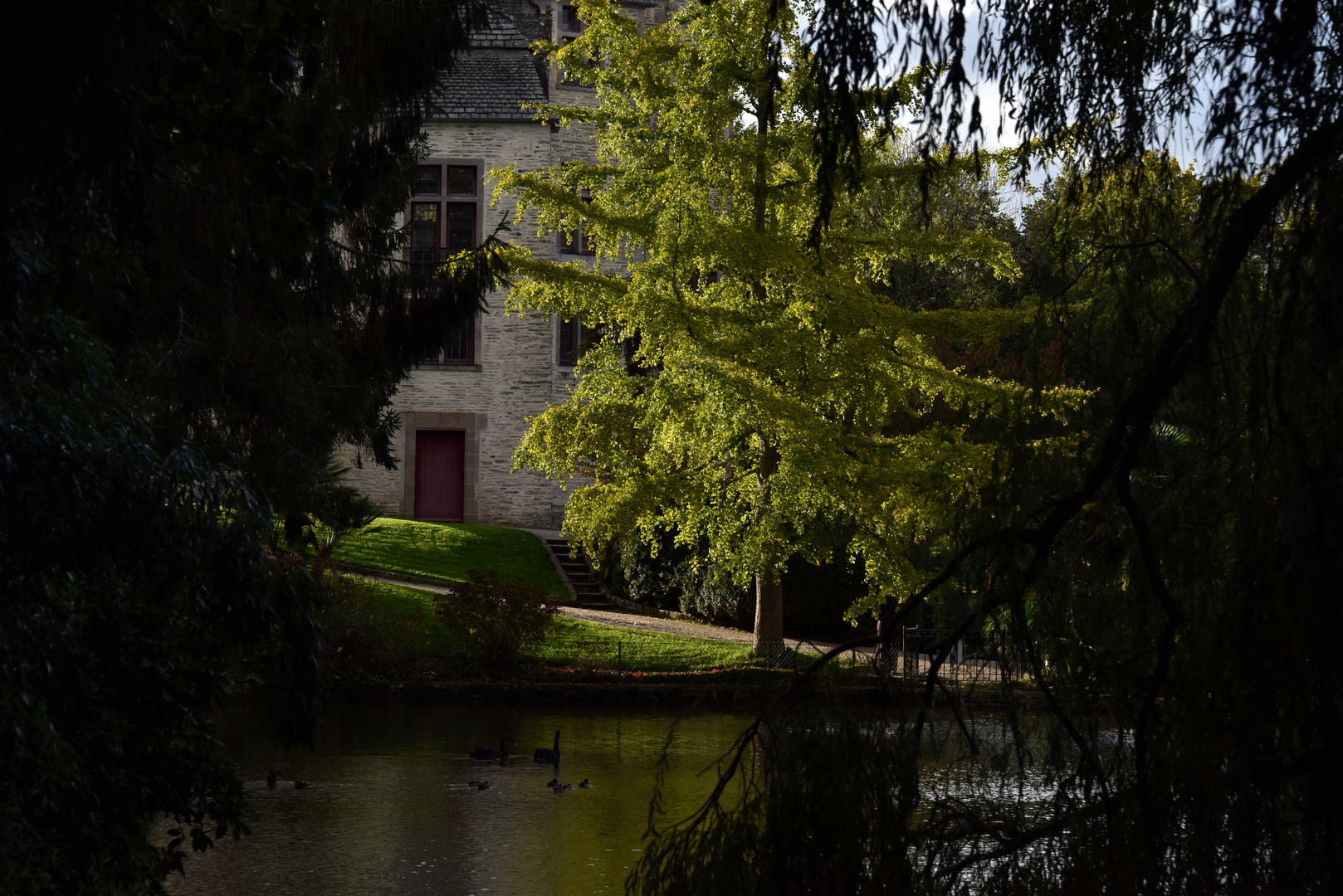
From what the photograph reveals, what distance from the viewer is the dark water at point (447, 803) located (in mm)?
9281

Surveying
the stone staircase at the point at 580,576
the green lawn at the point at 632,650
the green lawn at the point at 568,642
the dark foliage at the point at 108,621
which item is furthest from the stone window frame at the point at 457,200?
the dark foliage at the point at 108,621

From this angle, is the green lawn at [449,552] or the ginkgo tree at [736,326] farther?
the green lawn at [449,552]

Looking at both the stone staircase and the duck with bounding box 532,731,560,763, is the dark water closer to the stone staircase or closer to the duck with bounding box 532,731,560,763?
the duck with bounding box 532,731,560,763

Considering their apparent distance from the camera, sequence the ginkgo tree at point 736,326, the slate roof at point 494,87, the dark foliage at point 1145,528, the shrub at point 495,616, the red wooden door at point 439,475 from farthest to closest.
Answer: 1. the red wooden door at point 439,475
2. the slate roof at point 494,87
3. the shrub at point 495,616
4. the ginkgo tree at point 736,326
5. the dark foliage at point 1145,528

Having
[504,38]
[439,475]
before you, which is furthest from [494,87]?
[439,475]

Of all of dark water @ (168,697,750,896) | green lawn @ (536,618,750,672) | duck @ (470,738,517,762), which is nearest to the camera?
dark water @ (168,697,750,896)

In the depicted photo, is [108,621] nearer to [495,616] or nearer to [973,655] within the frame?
[973,655]

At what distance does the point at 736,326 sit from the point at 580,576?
11.1m

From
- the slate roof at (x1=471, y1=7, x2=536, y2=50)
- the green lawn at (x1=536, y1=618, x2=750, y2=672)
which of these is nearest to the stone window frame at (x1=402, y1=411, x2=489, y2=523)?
the slate roof at (x1=471, y1=7, x2=536, y2=50)

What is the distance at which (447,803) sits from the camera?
11.7 meters

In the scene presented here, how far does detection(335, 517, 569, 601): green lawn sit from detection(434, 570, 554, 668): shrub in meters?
5.28

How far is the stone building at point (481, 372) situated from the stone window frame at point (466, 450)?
0.08 ft

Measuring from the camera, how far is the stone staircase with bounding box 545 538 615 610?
83.5 ft

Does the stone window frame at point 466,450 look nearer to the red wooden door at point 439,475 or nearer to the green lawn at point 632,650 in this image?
the red wooden door at point 439,475
